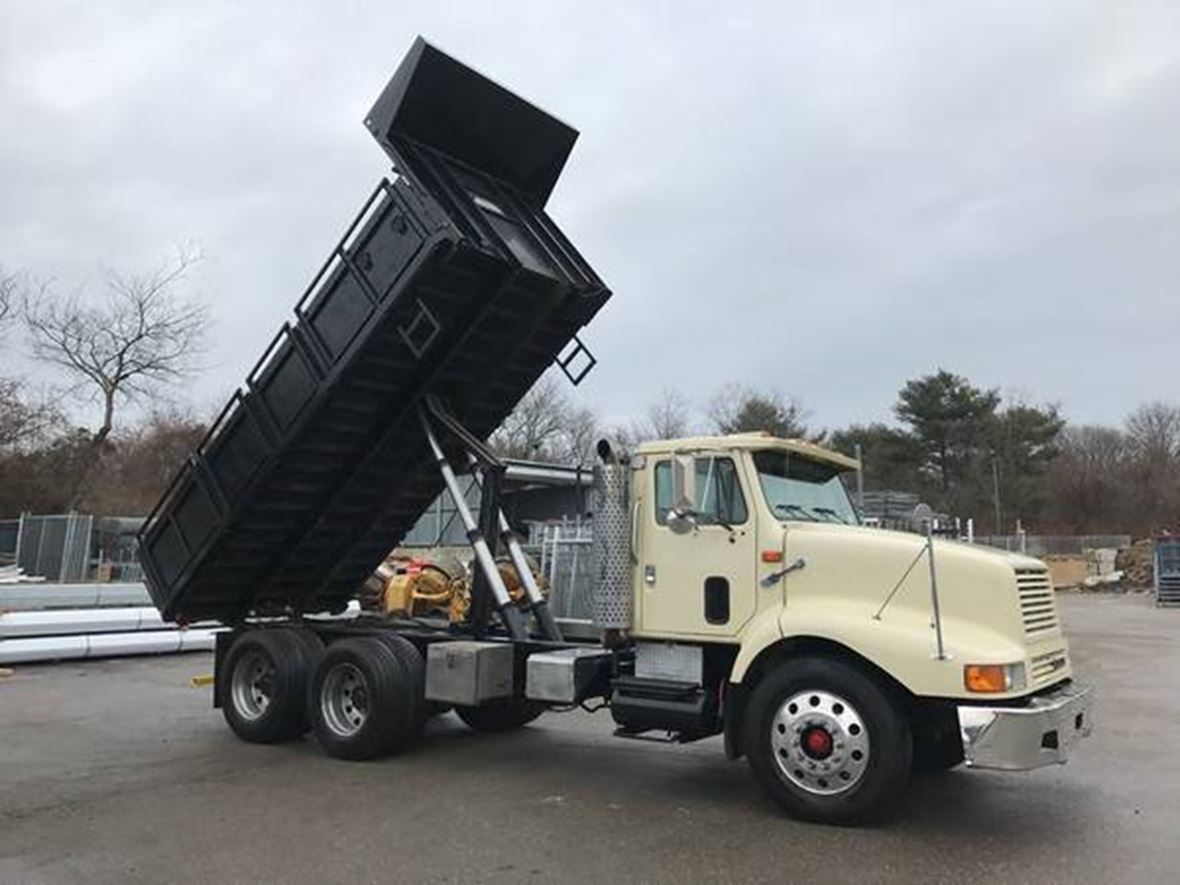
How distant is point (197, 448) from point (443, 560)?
7.08 m

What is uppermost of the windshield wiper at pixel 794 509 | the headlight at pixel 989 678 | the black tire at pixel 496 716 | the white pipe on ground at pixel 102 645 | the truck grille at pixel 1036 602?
the windshield wiper at pixel 794 509

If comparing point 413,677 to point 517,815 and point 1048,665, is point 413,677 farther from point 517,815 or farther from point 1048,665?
point 1048,665

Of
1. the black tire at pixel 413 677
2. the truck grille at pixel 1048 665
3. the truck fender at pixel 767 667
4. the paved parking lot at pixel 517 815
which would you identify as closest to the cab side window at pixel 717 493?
the truck fender at pixel 767 667

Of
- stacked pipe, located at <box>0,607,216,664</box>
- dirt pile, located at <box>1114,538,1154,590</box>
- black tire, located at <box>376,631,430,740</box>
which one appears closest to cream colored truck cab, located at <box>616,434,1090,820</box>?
black tire, located at <box>376,631,430,740</box>

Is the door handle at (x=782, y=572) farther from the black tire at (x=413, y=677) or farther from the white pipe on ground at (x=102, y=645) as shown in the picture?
the white pipe on ground at (x=102, y=645)

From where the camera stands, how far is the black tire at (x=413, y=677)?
8469 millimetres

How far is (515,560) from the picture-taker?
8875 mm

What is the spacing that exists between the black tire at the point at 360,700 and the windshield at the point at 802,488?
3266 millimetres

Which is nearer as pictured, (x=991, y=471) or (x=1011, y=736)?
(x=1011, y=736)

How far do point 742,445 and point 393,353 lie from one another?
2926 mm

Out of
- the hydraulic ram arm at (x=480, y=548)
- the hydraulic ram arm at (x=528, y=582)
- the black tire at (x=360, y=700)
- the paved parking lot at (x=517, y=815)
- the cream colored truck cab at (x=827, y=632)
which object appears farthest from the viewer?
the hydraulic ram arm at (x=528, y=582)

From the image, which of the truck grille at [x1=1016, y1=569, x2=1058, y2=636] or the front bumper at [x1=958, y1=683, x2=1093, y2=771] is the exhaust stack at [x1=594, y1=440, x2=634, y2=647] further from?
the truck grille at [x1=1016, y1=569, x2=1058, y2=636]

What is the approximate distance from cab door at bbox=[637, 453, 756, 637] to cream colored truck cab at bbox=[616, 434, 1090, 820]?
0.01 metres

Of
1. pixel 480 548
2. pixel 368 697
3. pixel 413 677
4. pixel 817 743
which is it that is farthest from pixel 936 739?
pixel 368 697
